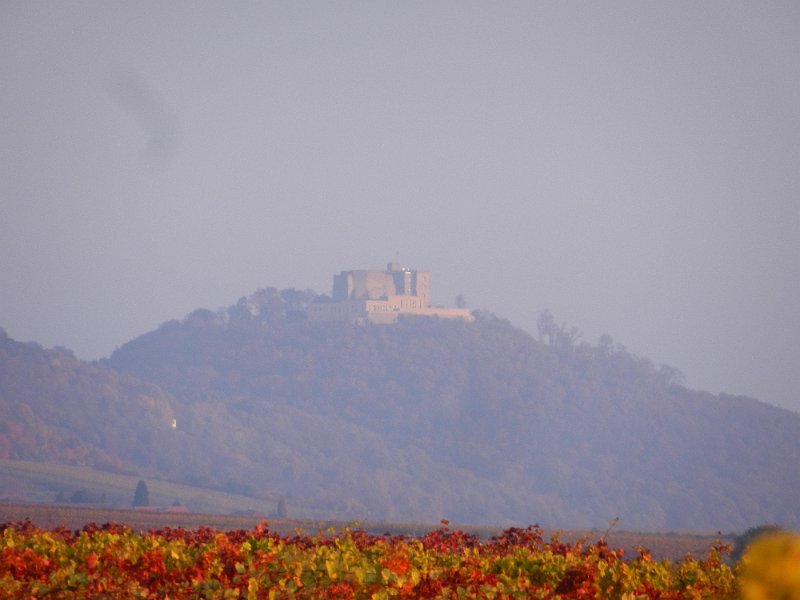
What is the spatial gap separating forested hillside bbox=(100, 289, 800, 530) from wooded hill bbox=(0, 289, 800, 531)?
20 cm

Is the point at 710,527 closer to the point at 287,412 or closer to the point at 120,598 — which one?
the point at 287,412

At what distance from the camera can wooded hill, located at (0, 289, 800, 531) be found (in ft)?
296

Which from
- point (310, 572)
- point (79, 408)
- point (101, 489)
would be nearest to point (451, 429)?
point (79, 408)

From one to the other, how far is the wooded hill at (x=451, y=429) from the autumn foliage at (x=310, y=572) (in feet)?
223

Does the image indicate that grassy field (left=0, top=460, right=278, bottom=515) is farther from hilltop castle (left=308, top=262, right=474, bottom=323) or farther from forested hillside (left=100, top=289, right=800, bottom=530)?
hilltop castle (left=308, top=262, right=474, bottom=323)

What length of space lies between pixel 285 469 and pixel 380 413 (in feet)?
61.3

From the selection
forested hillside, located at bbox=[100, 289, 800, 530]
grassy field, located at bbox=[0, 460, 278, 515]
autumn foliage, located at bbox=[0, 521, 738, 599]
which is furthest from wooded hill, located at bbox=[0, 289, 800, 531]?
autumn foliage, located at bbox=[0, 521, 738, 599]

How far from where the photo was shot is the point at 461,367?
112500 mm

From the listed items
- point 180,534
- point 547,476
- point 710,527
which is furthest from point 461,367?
point 180,534

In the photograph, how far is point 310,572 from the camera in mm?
6527

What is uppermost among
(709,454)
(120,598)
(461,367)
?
(461,367)

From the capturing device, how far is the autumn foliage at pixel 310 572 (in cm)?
627

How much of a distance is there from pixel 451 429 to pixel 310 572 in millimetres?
98751

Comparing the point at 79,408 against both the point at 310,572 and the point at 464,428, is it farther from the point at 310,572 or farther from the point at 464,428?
the point at 310,572
